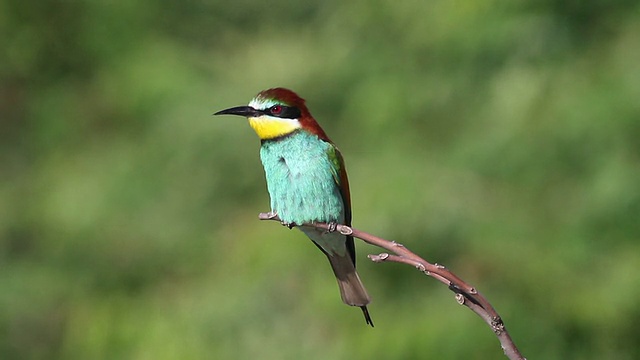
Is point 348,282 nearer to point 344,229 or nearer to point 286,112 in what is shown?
point 286,112

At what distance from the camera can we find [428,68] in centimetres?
411

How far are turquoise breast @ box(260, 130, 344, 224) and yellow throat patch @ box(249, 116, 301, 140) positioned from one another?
0.04 ft

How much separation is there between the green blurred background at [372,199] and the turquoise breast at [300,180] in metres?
0.85

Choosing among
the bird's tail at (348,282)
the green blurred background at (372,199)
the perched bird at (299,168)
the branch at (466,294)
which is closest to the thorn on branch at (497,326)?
the branch at (466,294)

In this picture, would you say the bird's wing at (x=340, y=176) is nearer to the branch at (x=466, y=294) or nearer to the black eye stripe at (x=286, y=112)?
the black eye stripe at (x=286, y=112)

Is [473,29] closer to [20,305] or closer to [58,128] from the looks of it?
[20,305]

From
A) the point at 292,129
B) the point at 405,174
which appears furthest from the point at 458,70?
the point at 292,129

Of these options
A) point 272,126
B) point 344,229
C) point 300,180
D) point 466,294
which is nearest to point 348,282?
point 300,180

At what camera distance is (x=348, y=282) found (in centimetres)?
227

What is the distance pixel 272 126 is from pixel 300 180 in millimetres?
124

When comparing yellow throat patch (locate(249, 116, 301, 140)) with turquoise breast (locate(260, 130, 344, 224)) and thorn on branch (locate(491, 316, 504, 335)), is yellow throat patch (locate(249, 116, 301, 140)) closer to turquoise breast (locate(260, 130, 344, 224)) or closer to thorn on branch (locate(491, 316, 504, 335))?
turquoise breast (locate(260, 130, 344, 224))

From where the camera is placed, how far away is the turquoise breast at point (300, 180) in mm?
2268

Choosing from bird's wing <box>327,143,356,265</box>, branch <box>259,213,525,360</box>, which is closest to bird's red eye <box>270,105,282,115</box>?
bird's wing <box>327,143,356,265</box>

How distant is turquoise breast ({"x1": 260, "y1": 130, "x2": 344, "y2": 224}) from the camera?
2.27 m
